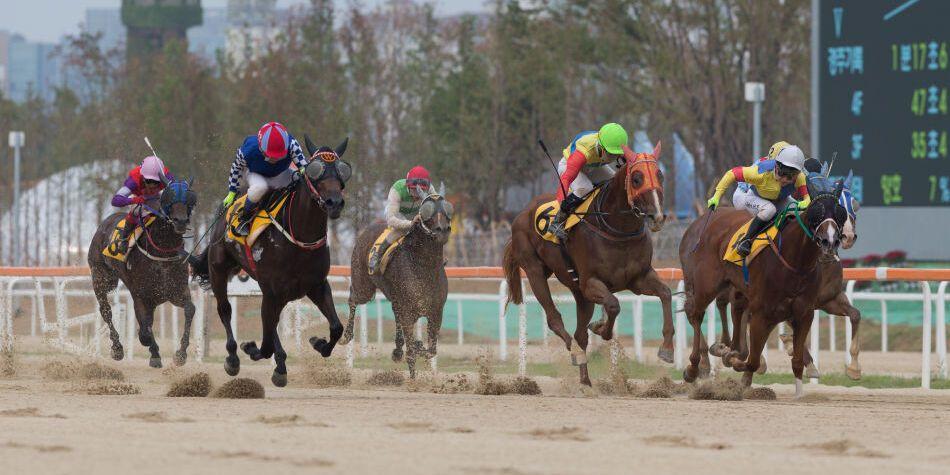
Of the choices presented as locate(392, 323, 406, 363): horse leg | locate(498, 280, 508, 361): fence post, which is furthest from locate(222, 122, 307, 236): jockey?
locate(498, 280, 508, 361): fence post

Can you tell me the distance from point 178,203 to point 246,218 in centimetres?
217

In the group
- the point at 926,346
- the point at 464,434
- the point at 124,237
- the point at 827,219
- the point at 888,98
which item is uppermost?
the point at 888,98

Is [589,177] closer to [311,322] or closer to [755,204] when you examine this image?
[755,204]

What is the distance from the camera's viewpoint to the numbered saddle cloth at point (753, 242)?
11.3 meters

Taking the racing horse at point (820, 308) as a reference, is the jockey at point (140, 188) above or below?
above

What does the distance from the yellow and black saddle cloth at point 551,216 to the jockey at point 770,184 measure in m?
0.87

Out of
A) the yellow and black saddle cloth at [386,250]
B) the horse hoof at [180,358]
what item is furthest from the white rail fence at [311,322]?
the horse hoof at [180,358]

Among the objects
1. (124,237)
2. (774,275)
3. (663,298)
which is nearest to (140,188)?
(124,237)

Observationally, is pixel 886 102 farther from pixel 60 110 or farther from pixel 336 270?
pixel 60 110

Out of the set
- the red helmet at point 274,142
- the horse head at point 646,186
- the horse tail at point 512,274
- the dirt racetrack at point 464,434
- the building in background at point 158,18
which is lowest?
the dirt racetrack at point 464,434

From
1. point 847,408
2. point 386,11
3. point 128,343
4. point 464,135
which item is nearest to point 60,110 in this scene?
point 386,11

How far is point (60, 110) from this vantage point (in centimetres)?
4250

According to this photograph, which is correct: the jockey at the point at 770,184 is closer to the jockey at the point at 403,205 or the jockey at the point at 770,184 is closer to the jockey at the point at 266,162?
the jockey at the point at 403,205

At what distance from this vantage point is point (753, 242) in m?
11.4
